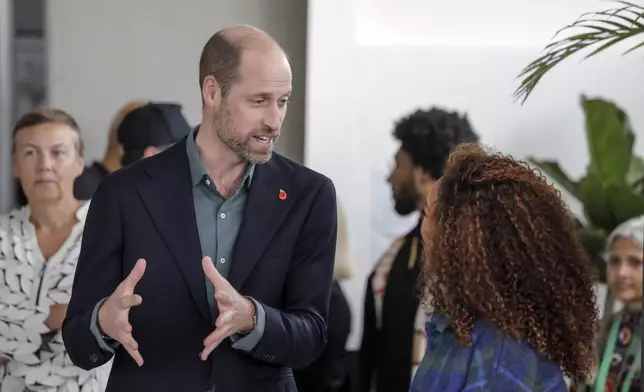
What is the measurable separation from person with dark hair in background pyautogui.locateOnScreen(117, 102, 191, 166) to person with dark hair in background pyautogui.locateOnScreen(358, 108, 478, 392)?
84cm

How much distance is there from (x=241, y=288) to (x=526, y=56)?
2.89 meters

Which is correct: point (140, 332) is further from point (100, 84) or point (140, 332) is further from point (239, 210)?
point (100, 84)

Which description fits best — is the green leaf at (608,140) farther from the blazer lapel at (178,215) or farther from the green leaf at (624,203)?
the blazer lapel at (178,215)

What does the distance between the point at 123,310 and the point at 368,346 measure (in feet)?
6.40

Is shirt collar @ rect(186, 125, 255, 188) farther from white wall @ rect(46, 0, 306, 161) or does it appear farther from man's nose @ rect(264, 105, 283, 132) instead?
white wall @ rect(46, 0, 306, 161)

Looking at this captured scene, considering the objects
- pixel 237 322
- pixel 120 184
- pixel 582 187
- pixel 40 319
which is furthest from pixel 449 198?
pixel 582 187

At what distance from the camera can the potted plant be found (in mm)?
3861

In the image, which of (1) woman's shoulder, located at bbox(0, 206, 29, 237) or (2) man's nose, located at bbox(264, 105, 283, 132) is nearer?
(2) man's nose, located at bbox(264, 105, 283, 132)

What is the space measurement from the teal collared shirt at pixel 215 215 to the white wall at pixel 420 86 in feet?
7.44

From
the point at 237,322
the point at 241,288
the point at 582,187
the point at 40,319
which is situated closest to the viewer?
the point at 237,322

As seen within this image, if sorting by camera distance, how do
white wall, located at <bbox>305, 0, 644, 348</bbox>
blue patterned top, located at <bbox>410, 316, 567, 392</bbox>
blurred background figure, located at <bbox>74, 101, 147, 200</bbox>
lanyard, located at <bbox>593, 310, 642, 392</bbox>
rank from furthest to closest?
white wall, located at <bbox>305, 0, 644, 348</bbox>
blurred background figure, located at <bbox>74, 101, 147, 200</bbox>
lanyard, located at <bbox>593, 310, 642, 392</bbox>
blue patterned top, located at <bbox>410, 316, 567, 392</bbox>

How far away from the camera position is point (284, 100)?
1.89m

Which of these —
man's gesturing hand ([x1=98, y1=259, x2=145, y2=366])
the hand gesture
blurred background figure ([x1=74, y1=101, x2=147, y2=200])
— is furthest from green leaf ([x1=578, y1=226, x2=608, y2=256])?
man's gesturing hand ([x1=98, y1=259, x2=145, y2=366])

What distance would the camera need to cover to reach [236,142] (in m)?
1.86
